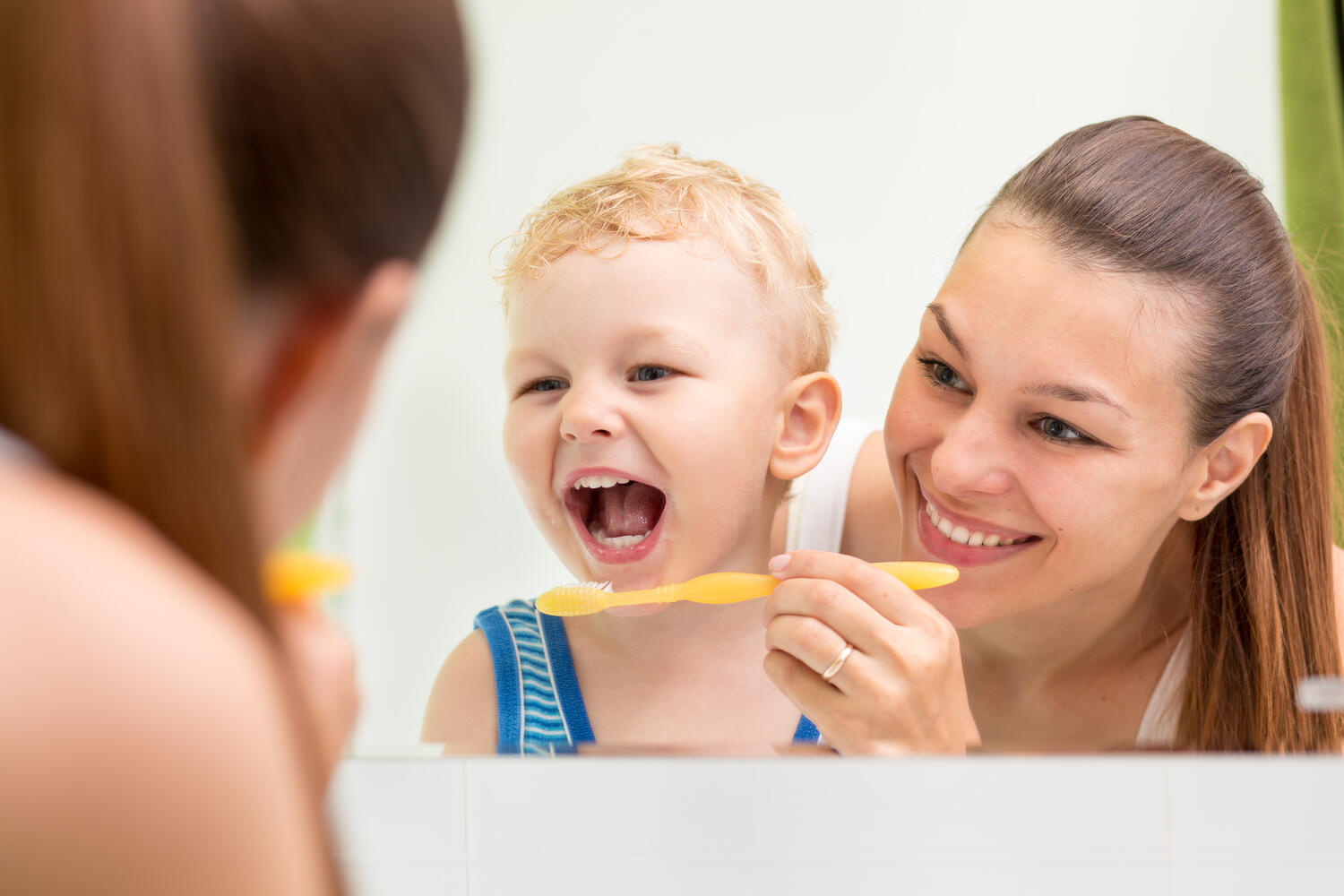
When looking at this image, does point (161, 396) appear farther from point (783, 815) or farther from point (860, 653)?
point (783, 815)

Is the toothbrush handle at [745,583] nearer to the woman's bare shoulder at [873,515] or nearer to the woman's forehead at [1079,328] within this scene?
the woman's bare shoulder at [873,515]

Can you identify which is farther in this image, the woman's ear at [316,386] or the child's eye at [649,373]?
the child's eye at [649,373]

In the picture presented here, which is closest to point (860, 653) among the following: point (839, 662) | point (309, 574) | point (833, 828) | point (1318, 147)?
point (839, 662)

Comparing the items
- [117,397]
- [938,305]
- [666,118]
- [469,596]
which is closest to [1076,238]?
[938,305]

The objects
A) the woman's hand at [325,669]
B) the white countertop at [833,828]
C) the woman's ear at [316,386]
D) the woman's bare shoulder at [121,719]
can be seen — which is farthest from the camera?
the white countertop at [833,828]

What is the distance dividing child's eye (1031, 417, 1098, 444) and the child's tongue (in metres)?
0.23

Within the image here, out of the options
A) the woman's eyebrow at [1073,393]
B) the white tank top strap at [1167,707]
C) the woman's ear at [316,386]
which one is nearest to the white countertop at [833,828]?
the white tank top strap at [1167,707]

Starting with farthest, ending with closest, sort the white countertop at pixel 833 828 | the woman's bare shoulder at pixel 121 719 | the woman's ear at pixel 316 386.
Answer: the white countertop at pixel 833 828 < the woman's ear at pixel 316 386 < the woman's bare shoulder at pixel 121 719

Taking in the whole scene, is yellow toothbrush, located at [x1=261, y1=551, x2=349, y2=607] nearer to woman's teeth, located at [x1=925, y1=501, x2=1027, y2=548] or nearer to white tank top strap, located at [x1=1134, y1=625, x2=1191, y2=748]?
woman's teeth, located at [x1=925, y1=501, x2=1027, y2=548]

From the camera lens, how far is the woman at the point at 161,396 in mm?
220

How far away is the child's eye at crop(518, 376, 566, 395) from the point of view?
0.65 metres

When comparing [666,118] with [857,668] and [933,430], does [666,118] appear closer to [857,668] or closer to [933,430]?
[933,430]

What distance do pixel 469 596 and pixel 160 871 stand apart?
0.48 metres

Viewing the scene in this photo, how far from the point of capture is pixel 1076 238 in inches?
25.1
